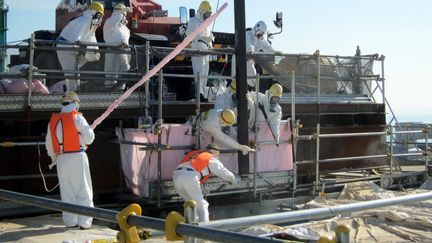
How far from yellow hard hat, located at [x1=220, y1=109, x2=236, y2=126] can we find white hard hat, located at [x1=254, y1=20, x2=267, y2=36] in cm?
475

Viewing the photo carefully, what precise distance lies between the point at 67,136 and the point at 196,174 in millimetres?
1854

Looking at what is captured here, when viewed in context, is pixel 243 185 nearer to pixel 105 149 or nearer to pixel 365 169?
pixel 105 149

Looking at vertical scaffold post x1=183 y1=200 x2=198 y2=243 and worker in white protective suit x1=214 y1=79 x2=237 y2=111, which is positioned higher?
worker in white protective suit x1=214 y1=79 x2=237 y2=111

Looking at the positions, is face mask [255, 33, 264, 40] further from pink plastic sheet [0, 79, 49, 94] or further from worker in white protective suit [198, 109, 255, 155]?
pink plastic sheet [0, 79, 49, 94]

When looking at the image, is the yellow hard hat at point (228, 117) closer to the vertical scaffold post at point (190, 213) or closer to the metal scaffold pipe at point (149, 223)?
the metal scaffold pipe at point (149, 223)

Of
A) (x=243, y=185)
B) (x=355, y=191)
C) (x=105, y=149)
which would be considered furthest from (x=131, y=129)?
(x=355, y=191)

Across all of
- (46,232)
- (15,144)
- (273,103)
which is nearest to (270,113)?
(273,103)

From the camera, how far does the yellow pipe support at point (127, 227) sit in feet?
11.4

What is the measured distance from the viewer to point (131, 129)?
372 inches

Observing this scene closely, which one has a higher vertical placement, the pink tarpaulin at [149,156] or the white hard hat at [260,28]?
the white hard hat at [260,28]

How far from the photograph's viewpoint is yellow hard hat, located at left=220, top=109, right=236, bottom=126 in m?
9.25

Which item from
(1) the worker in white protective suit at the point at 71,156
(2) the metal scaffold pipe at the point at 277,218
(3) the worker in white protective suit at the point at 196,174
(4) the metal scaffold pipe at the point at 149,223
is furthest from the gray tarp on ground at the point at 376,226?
(4) the metal scaffold pipe at the point at 149,223

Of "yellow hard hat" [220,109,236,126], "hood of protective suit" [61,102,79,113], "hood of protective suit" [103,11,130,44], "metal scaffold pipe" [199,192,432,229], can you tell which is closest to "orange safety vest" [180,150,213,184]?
"yellow hard hat" [220,109,236,126]

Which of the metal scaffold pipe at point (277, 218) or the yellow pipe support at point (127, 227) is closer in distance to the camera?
the yellow pipe support at point (127, 227)
